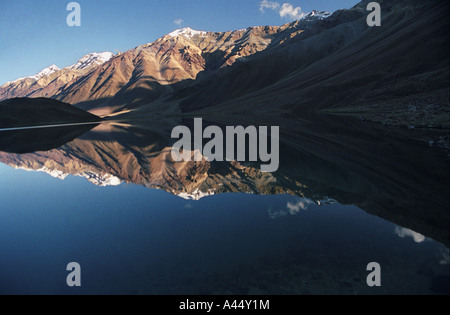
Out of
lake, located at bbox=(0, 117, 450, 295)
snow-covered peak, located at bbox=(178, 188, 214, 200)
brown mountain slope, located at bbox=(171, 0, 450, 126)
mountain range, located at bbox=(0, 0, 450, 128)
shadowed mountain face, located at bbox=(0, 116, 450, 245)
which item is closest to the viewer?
lake, located at bbox=(0, 117, 450, 295)

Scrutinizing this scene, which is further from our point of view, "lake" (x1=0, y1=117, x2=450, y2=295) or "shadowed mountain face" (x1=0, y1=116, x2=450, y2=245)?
"shadowed mountain face" (x1=0, y1=116, x2=450, y2=245)

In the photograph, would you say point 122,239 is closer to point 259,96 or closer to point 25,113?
point 259,96

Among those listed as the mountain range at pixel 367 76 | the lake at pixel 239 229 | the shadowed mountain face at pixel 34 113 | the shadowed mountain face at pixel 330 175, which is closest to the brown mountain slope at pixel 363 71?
the mountain range at pixel 367 76

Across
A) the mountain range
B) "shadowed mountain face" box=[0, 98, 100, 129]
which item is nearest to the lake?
the mountain range

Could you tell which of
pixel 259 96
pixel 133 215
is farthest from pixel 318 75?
pixel 133 215

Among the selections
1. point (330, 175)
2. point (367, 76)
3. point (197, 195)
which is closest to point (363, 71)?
point (367, 76)

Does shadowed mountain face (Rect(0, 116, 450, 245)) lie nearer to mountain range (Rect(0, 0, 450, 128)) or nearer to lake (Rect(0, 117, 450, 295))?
lake (Rect(0, 117, 450, 295))

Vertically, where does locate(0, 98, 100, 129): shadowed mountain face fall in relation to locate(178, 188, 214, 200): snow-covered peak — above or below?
above

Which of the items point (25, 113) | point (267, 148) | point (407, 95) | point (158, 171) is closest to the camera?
point (158, 171)
